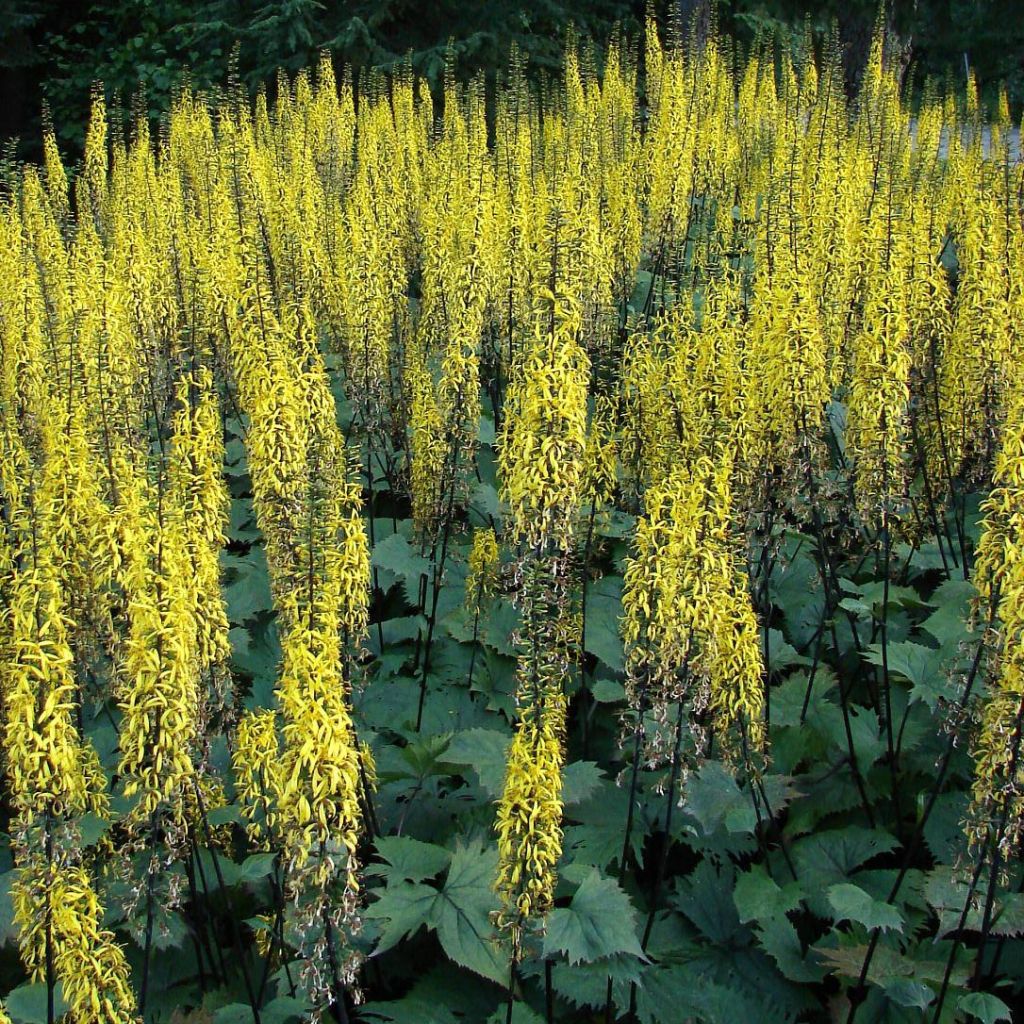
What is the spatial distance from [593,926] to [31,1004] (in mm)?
1616

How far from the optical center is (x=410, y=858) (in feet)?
10.9

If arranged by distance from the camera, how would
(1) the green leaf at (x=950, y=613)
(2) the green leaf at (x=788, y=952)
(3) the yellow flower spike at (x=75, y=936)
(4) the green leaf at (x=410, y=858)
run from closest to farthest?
1. (3) the yellow flower spike at (x=75, y=936)
2. (4) the green leaf at (x=410, y=858)
3. (2) the green leaf at (x=788, y=952)
4. (1) the green leaf at (x=950, y=613)

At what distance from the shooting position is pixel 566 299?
10.9 ft

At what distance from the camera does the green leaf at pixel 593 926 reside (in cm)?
276

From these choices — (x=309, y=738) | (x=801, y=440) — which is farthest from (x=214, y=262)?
(x=309, y=738)

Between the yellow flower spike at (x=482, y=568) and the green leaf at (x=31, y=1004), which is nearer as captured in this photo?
the green leaf at (x=31, y=1004)

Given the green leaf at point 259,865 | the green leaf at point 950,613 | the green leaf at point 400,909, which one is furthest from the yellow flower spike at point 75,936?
the green leaf at point 950,613

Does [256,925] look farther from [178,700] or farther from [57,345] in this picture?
[57,345]

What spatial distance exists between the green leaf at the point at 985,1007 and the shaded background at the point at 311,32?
1016cm

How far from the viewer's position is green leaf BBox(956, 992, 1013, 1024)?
2785 mm

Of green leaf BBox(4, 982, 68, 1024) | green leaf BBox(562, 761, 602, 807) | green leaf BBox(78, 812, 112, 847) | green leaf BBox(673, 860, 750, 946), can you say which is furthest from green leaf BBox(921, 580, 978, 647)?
green leaf BBox(4, 982, 68, 1024)

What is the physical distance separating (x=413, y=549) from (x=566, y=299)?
1770mm

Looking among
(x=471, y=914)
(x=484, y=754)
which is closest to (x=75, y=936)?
(x=471, y=914)

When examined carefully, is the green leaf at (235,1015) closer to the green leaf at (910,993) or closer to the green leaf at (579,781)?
the green leaf at (579,781)
